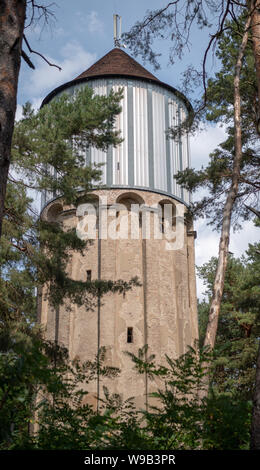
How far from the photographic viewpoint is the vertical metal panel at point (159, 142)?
1855 cm

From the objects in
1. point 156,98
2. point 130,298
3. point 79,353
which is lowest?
point 79,353

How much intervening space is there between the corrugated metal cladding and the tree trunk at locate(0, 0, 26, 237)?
46.4ft

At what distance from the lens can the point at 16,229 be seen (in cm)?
938

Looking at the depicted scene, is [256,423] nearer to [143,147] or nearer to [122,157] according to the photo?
[122,157]

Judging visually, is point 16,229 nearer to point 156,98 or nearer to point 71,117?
point 71,117

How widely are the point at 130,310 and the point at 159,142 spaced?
19.8ft

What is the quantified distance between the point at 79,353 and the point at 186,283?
14.7 ft

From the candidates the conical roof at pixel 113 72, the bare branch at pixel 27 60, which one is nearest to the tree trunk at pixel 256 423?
the bare branch at pixel 27 60

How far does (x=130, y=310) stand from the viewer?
17.0 m

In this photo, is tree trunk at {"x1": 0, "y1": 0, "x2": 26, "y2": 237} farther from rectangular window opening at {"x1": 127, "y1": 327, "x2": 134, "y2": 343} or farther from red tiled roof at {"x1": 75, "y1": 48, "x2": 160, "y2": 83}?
red tiled roof at {"x1": 75, "y1": 48, "x2": 160, "y2": 83}

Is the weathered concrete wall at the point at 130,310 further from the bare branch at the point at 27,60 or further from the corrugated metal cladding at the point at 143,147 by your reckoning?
the bare branch at the point at 27,60

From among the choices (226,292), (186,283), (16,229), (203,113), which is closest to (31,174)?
(16,229)

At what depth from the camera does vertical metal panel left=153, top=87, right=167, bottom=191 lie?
18547 millimetres

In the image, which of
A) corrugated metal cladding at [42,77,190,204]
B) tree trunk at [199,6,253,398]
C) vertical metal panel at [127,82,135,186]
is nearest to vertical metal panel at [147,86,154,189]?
corrugated metal cladding at [42,77,190,204]
